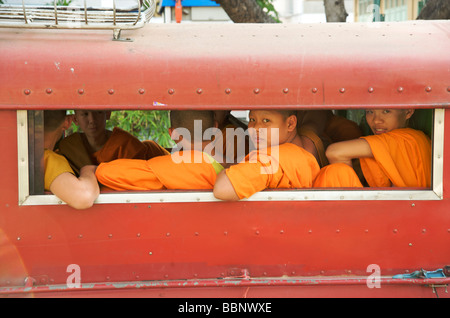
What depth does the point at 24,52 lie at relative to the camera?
243 centimetres

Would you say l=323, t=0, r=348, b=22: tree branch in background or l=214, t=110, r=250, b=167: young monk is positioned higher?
l=323, t=0, r=348, b=22: tree branch in background

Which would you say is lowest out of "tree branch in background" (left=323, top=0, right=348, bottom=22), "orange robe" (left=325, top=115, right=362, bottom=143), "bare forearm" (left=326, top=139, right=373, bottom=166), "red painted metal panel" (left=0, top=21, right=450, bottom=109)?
"bare forearm" (left=326, top=139, right=373, bottom=166)

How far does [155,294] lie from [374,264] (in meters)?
1.04

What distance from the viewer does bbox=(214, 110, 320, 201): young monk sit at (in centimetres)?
247

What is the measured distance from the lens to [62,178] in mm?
2510

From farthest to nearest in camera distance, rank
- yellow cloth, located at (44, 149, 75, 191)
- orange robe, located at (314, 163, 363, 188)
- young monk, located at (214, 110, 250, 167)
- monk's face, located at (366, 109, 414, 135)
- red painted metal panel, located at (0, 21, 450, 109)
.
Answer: young monk, located at (214, 110, 250, 167) < monk's face, located at (366, 109, 414, 135) < orange robe, located at (314, 163, 363, 188) < yellow cloth, located at (44, 149, 75, 191) < red painted metal panel, located at (0, 21, 450, 109)

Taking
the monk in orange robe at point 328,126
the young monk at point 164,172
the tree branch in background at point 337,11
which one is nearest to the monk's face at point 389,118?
the monk in orange robe at point 328,126

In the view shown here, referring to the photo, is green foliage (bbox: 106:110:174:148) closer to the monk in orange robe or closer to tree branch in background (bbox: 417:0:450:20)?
tree branch in background (bbox: 417:0:450:20)

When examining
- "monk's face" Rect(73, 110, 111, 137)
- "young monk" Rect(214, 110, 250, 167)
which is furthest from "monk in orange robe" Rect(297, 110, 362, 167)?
"monk's face" Rect(73, 110, 111, 137)

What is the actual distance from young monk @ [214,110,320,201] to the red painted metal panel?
28 cm

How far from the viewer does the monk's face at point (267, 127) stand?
2.71 m

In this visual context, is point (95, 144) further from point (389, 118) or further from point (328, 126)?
point (389, 118)

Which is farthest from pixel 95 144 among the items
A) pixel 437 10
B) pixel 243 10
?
pixel 437 10

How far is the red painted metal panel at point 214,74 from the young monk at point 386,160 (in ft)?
0.95
